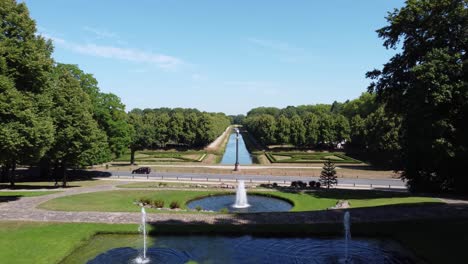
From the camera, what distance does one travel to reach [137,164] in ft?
240

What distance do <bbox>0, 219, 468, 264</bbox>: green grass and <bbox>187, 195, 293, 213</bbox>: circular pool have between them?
1032 centimetres

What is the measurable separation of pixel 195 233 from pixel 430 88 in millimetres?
21027

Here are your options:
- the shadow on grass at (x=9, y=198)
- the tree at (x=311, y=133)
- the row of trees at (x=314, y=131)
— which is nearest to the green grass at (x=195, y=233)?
the shadow on grass at (x=9, y=198)

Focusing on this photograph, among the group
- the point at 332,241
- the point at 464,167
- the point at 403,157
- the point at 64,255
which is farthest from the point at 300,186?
the point at 64,255

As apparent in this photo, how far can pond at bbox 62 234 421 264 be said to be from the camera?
1748 cm

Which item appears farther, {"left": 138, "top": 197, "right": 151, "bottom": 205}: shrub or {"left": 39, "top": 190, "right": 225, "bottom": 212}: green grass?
{"left": 138, "top": 197, "right": 151, "bottom": 205}: shrub

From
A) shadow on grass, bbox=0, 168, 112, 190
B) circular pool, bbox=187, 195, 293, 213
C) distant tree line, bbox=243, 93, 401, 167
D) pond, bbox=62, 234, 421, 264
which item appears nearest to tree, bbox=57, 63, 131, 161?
shadow on grass, bbox=0, 168, 112, 190

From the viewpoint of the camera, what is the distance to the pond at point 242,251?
17484 millimetres

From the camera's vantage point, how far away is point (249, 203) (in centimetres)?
3569

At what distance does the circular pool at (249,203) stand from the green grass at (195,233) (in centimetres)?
1032

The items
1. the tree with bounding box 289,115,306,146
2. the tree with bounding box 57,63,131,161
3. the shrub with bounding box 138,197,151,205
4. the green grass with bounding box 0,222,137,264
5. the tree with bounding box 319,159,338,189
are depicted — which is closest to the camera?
the green grass with bounding box 0,222,137,264

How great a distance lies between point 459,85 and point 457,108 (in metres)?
2.05

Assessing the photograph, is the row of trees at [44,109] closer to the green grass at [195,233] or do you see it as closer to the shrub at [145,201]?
Result: the green grass at [195,233]

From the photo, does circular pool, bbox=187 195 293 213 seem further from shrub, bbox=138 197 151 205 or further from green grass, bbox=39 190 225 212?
shrub, bbox=138 197 151 205
